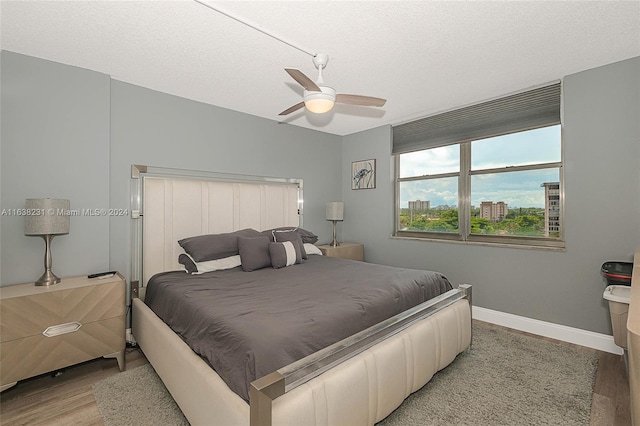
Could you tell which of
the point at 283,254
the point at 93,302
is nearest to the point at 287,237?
the point at 283,254

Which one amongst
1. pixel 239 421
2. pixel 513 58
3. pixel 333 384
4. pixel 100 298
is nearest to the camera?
pixel 239 421

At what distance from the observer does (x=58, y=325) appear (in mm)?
2154

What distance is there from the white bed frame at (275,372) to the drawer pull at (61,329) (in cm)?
44

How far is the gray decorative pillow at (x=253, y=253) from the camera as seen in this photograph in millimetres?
2914

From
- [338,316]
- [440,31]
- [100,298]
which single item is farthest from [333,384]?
[440,31]

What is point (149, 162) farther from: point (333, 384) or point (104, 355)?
point (333, 384)

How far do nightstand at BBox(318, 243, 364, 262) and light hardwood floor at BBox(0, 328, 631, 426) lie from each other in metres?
2.45

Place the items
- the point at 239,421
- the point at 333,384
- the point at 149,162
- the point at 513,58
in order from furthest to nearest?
the point at 149,162 → the point at 513,58 → the point at 333,384 → the point at 239,421

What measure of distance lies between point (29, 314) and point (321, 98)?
8.30 feet

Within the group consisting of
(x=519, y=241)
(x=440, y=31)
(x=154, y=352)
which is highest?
(x=440, y=31)

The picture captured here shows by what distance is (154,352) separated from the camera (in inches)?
86.0

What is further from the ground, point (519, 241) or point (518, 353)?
point (519, 241)

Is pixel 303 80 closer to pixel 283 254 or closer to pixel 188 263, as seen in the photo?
pixel 283 254

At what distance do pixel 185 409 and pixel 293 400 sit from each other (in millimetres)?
816
